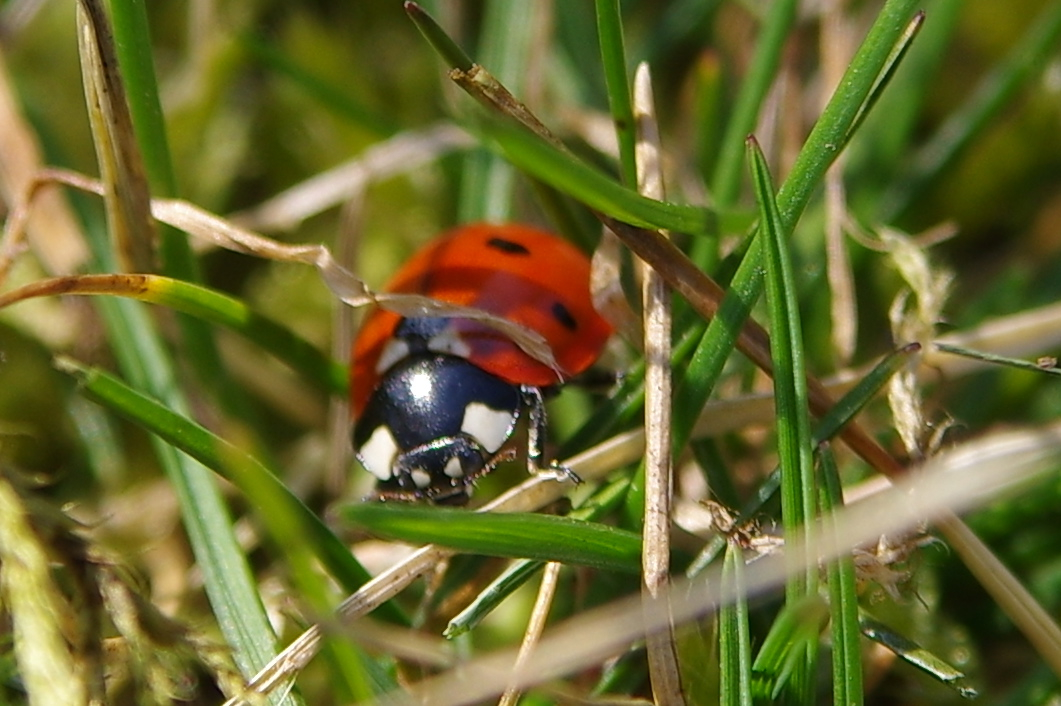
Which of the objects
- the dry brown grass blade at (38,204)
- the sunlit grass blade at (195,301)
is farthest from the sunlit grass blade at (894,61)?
the dry brown grass blade at (38,204)

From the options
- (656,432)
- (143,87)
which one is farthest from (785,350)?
(143,87)

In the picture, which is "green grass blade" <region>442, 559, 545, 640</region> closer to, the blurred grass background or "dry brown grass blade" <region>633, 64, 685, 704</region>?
"dry brown grass blade" <region>633, 64, 685, 704</region>

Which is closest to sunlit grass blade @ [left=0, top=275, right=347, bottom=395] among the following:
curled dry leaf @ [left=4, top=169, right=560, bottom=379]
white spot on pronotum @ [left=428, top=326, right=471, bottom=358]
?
curled dry leaf @ [left=4, top=169, right=560, bottom=379]

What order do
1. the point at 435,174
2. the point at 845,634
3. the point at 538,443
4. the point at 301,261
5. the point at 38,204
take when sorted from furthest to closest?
1. the point at 435,174
2. the point at 38,204
3. the point at 538,443
4. the point at 301,261
5. the point at 845,634

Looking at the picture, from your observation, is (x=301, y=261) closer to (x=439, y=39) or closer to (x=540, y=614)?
(x=439, y=39)

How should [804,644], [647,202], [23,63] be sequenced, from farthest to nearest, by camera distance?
[23,63] < [647,202] < [804,644]

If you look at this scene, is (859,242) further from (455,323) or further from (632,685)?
(632,685)

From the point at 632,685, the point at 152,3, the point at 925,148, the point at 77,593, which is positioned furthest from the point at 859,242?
the point at 152,3
